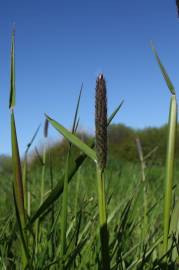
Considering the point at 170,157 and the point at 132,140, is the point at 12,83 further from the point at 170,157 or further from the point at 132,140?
the point at 132,140

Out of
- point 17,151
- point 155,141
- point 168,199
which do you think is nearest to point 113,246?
point 168,199

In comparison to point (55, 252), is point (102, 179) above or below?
above

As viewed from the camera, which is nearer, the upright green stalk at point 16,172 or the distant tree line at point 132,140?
the upright green stalk at point 16,172

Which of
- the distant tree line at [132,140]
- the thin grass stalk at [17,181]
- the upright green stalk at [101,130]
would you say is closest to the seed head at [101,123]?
the upright green stalk at [101,130]

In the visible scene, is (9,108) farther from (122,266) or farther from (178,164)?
(178,164)

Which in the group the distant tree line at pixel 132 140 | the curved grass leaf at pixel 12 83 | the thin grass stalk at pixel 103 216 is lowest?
the distant tree line at pixel 132 140

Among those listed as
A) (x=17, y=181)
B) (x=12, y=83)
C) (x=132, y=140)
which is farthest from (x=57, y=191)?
(x=132, y=140)

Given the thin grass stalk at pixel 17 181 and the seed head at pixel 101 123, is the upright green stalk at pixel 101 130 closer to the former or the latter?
the seed head at pixel 101 123

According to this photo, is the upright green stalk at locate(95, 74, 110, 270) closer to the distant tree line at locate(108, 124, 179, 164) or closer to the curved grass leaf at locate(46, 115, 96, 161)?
the curved grass leaf at locate(46, 115, 96, 161)

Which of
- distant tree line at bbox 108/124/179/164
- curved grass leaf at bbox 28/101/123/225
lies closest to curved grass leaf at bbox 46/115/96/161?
curved grass leaf at bbox 28/101/123/225
